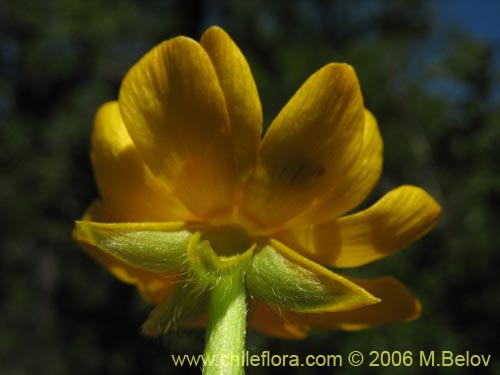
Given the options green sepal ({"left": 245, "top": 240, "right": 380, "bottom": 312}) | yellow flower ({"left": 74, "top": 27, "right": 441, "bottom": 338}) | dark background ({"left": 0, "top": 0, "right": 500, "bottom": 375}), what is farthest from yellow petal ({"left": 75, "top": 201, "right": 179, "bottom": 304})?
dark background ({"left": 0, "top": 0, "right": 500, "bottom": 375})

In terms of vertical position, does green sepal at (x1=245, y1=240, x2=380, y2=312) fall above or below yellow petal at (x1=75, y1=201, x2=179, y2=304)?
above

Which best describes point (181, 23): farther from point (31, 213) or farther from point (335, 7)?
point (335, 7)

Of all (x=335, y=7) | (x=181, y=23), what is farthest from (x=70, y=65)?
(x=335, y=7)

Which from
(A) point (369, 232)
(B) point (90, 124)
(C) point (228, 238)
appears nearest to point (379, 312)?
(A) point (369, 232)

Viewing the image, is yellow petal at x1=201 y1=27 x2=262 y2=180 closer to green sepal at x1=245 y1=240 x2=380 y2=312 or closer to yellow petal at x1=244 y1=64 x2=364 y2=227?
yellow petal at x1=244 y1=64 x2=364 y2=227

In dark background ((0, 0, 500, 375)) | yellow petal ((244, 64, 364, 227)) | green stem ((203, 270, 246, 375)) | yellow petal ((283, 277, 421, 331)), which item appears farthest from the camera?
dark background ((0, 0, 500, 375))

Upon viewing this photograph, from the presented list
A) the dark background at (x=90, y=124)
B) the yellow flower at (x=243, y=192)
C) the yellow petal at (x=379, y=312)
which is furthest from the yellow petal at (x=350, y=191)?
the dark background at (x=90, y=124)

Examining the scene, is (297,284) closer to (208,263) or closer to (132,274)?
(208,263)

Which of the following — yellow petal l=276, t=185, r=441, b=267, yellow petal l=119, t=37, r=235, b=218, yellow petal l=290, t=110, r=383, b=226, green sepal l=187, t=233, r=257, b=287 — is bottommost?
green sepal l=187, t=233, r=257, b=287

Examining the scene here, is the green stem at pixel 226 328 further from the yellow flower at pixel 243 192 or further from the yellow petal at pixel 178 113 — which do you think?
the yellow petal at pixel 178 113
